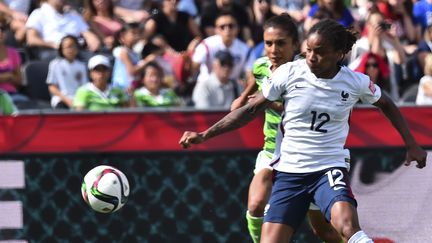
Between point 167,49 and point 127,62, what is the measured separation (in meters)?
1.01

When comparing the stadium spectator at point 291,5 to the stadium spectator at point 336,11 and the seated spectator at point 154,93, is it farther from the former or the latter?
the seated spectator at point 154,93

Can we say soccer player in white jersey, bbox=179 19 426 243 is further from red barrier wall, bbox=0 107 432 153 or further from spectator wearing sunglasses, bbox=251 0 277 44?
spectator wearing sunglasses, bbox=251 0 277 44

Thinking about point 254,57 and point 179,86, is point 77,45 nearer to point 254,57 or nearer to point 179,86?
point 179,86

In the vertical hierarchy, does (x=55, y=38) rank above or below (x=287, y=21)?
below

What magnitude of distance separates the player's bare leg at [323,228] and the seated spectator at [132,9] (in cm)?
763

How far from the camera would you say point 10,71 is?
1166 centimetres

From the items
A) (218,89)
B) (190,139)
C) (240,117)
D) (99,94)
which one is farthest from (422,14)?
(190,139)

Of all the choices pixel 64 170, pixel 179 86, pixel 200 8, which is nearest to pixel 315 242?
pixel 64 170

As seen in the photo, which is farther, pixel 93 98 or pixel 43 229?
pixel 93 98

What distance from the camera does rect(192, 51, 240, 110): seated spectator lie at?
1155cm

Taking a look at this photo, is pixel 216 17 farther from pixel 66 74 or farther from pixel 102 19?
pixel 66 74

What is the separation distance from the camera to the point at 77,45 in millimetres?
12125

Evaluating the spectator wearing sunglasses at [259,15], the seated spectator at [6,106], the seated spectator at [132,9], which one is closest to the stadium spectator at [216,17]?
the spectator wearing sunglasses at [259,15]

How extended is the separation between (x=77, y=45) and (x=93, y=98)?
1.60 metres
